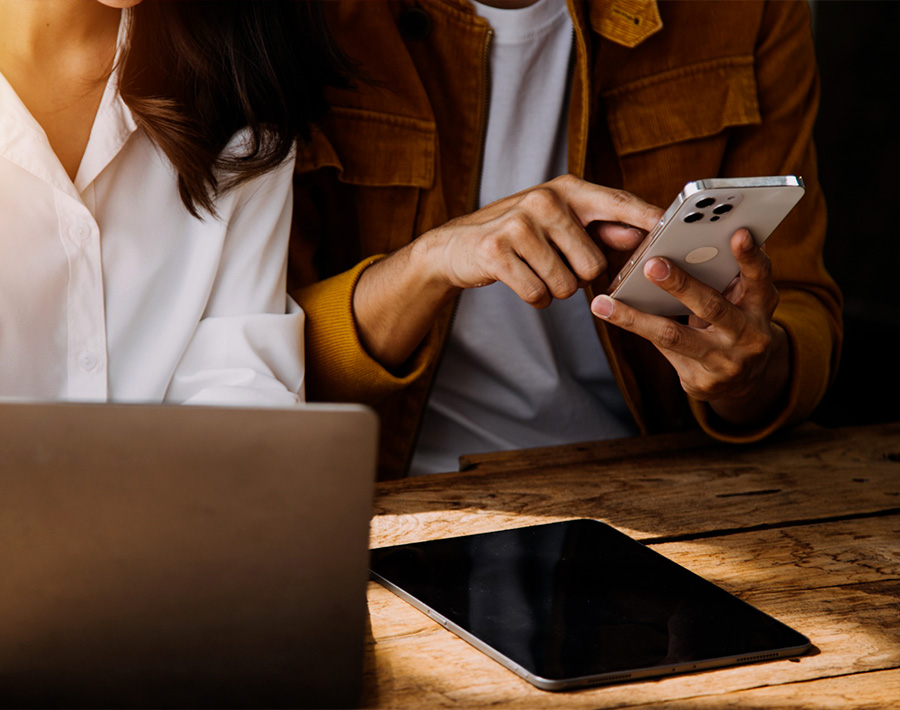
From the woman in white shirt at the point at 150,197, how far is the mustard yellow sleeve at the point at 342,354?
66mm

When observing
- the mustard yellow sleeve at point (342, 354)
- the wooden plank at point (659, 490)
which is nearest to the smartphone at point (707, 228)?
the wooden plank at point (659, 490)

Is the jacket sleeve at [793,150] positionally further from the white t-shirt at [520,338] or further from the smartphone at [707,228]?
the smartphone at [707,228]

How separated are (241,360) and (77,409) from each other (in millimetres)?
584

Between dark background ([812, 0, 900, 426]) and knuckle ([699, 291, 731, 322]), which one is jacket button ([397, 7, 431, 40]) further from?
dark background ([812, 0, 900, 426])

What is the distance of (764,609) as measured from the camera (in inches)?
30.0

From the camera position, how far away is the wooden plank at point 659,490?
0.95 m

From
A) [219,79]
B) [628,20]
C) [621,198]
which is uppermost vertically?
[628,20]

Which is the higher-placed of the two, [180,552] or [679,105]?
[679,105]

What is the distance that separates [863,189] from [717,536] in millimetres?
1449

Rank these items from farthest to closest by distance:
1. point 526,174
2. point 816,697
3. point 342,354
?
1. point 526,174
2. point 342,354
3. point 816,697

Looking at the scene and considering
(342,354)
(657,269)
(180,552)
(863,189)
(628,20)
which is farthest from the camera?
(863,189)

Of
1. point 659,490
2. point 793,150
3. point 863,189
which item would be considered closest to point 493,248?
point 659,490

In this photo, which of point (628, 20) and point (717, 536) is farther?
point (628, 20)

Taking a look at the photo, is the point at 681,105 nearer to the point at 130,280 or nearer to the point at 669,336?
the point at 669,336
